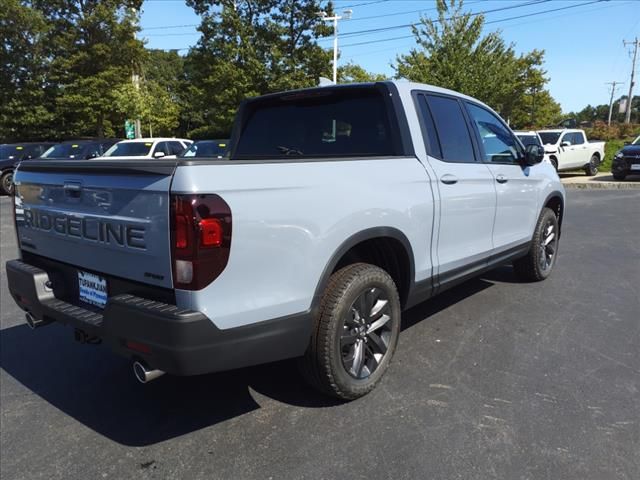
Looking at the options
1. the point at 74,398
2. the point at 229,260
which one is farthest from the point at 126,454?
the point at 229,260

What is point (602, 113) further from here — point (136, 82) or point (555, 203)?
point (555, 203)

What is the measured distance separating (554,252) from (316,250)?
4.11 metres

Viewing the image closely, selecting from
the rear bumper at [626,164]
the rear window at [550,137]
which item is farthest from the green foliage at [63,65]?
the rear bumper at [626,164]

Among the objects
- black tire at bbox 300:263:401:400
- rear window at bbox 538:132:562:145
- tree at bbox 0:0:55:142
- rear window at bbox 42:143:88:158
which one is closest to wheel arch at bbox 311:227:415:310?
black tire at bbox 300:263:401:400

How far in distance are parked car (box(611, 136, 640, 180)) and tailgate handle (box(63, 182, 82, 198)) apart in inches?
718

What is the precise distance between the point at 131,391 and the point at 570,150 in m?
19.1

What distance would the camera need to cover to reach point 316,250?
8.45 ft

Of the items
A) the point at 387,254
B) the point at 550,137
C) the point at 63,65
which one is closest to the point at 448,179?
the point at 387,254

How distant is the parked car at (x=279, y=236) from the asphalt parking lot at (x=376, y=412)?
371mm

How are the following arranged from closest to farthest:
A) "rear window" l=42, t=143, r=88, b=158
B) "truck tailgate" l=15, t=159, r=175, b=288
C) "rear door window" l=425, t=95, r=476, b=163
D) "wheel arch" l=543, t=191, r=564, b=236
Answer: "truck tailgate" l=15, t=159, r=175, b=288
"rear door window" l=425, t=95, r=476, b=163
"wheel arch" l=543, t=191, r=564, b=236
"rear window" l=42, t=143, r=88, b=158

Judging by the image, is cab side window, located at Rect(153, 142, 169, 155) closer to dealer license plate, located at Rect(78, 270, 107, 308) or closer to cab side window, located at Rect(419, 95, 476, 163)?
cab side window, located at Rect(419, 95, 476, 163)

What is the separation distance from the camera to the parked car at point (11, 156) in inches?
651

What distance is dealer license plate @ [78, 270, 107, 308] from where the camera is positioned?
8.65 feet

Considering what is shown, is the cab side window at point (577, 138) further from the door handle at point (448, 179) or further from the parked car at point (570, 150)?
the door handle at point (448, 179)
